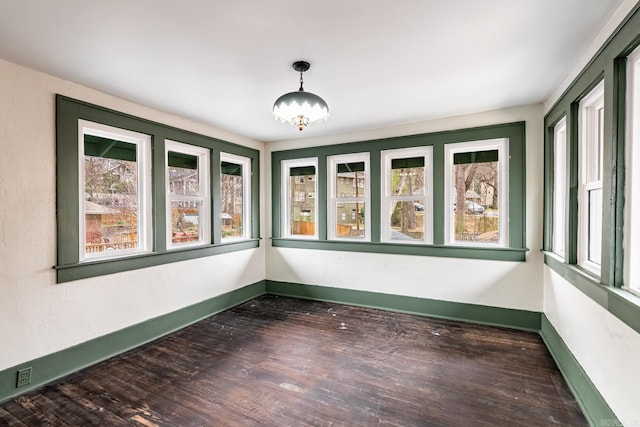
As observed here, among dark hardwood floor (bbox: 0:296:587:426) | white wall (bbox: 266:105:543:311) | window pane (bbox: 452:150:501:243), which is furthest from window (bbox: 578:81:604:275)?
window pane (bbox: 452:150:501:243)

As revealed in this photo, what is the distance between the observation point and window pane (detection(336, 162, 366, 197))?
454 cm

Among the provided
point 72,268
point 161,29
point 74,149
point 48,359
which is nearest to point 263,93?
point 161,29

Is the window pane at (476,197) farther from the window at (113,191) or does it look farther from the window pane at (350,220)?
the window at (113,191)

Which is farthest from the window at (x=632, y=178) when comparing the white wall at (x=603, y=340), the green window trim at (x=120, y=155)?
the green window trim at (x=120, y=155)

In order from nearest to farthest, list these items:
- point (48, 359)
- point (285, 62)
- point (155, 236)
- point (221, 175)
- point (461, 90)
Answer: point (285, 62)
point (48, 359)
point (461, 90)
point (155, 236)
point (221, 175)

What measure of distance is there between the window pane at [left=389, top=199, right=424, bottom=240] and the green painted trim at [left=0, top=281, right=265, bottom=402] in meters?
2.64

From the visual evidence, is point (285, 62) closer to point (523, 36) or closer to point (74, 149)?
point (523, 36)

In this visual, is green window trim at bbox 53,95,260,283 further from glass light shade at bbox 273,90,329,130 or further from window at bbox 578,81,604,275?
window at bbox 578,81,604,275

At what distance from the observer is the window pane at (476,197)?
3711 millimetres

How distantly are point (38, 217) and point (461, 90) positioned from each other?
3.96 metres

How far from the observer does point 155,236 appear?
345 cm

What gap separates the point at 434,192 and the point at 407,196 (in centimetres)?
38

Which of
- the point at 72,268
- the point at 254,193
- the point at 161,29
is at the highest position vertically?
the point at 161,29

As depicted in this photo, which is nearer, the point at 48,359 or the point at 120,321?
the point at 48,359
